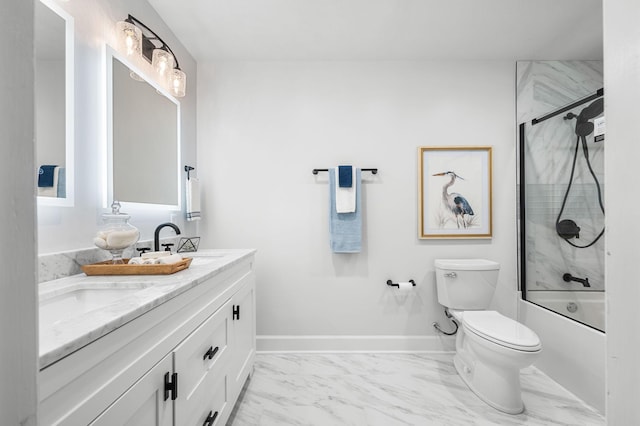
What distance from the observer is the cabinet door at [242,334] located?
1.51 metres

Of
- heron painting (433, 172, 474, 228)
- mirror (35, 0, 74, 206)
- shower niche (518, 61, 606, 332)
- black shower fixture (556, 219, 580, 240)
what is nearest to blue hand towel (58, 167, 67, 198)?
mirror (35, 0, 74, 206)

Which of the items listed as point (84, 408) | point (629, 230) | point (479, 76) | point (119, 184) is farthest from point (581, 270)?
point (119, 184)

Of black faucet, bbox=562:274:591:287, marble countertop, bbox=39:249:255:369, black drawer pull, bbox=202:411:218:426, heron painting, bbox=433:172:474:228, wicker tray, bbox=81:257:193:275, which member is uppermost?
heron painting, bbox=433:172:474:228

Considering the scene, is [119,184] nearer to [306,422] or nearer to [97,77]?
[97,77]

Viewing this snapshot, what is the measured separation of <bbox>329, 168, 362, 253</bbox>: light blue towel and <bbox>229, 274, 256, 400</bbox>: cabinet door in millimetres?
701

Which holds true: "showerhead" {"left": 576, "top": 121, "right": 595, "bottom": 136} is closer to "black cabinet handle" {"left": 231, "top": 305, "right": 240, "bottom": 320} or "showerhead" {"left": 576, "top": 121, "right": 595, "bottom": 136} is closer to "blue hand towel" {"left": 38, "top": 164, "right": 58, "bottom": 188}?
"black cabinet handle" {"left": 231, "top": 305, "right": 240, "bottom": 320}

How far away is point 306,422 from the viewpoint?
5.01 feet

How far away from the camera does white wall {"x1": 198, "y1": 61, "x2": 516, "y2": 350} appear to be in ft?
7.54

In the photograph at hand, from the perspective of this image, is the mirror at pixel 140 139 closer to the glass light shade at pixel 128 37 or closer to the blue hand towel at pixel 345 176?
the glass light shade at pixel 128 37

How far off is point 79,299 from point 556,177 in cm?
282

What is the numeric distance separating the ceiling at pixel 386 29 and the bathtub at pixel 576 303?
1751 mm

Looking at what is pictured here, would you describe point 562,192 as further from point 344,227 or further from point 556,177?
point 344,227

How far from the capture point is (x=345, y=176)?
86.3 inches

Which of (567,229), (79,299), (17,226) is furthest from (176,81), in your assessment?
(567,229)
